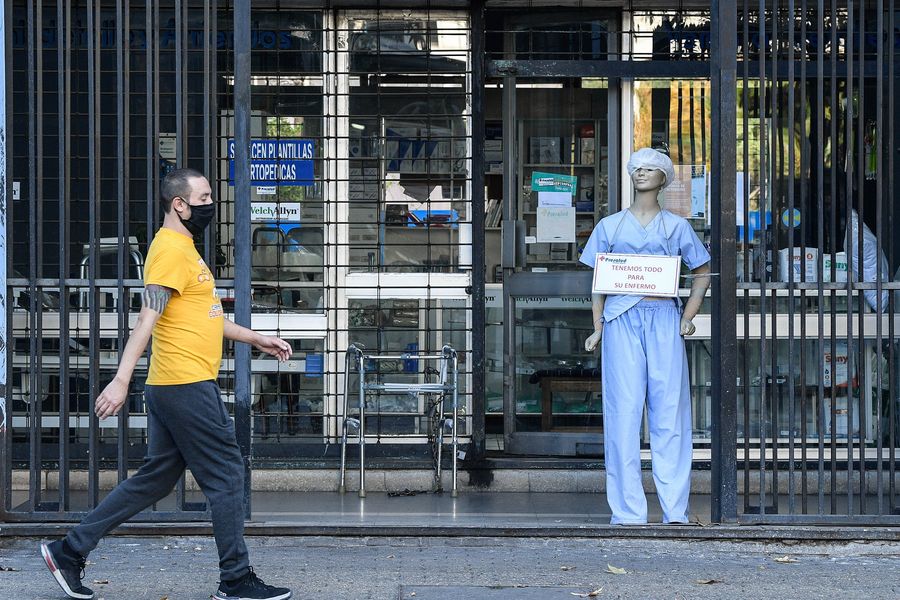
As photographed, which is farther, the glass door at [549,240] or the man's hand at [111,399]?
the glass door at [549,240]

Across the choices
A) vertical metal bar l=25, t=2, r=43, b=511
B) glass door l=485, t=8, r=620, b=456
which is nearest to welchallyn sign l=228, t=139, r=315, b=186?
glass door l=485, t=8, r=620, b=456

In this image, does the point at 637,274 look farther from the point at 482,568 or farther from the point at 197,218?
the point at 197,218

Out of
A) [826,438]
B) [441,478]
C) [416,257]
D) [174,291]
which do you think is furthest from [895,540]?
[174,291]

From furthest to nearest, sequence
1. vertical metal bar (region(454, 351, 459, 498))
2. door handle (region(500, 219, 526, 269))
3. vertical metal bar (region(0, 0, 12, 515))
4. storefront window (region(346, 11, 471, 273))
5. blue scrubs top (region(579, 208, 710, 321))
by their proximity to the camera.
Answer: door handle (region(500, 219, 526, 269)) < storefront window (region(346, 11, 471, 273)) < vertical metal bar (region(454, 351, 459, 498)) < blue scrubs top (region(579, 208, 710, 321)) < vertical metal bar (region(0, 0, 12, 515))

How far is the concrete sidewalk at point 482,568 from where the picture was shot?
5430 mm

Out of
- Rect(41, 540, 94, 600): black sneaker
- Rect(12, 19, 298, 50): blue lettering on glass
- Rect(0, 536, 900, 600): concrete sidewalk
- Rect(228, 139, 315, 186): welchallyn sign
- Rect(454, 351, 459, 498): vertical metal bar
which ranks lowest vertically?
Rect(0, 536, 900, 600): concrete sidewalk

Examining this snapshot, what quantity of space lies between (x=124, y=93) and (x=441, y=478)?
117 inches

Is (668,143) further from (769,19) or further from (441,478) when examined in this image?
(441,478)

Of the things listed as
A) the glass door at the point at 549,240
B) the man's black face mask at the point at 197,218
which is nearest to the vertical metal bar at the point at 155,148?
the man's black face mask at the point at 197,218

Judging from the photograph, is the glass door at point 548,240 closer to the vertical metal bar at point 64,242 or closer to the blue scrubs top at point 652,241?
the blue scrubs top at point 652,241

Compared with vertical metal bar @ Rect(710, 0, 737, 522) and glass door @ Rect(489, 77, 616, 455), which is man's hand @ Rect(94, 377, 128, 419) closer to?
vertical metal bar @ Rect(710, 0, 737, 522)

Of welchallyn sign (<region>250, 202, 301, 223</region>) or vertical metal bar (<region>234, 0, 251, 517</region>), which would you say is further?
welchallyn sign (<region>250, 202, 301, 223</region>)

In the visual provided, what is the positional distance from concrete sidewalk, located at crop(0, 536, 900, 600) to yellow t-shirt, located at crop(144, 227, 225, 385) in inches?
38.7

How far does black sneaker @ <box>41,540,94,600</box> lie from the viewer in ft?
16.9
